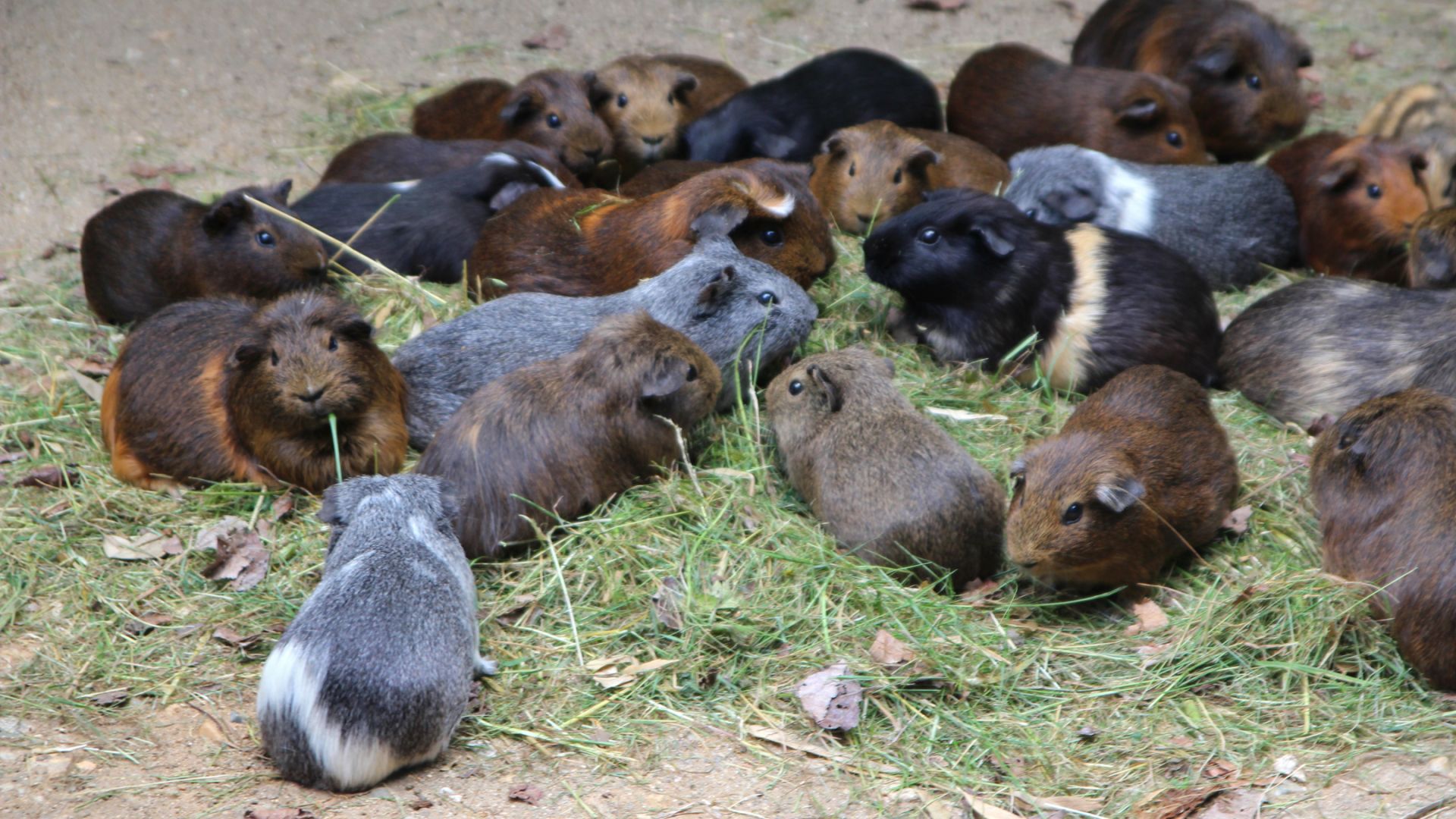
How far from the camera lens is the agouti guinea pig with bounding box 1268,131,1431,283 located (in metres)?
6.08

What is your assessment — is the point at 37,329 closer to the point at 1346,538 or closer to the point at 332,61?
the point at 332,61

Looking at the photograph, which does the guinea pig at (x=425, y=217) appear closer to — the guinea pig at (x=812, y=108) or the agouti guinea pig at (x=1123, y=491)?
the guinea pig at (x=812, y=108)

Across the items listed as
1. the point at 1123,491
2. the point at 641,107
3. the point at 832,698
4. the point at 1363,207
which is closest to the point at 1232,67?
the point at 1363,207

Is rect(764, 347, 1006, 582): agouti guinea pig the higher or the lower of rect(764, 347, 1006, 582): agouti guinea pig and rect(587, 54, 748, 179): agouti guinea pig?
the lower

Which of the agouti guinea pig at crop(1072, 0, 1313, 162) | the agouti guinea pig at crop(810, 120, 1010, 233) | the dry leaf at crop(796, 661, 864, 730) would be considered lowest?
the dry leaf at crop(796, 661, 864, 730)

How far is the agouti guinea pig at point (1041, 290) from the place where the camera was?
17.3ft

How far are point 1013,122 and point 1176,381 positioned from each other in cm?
308

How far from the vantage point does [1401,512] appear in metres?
3.91

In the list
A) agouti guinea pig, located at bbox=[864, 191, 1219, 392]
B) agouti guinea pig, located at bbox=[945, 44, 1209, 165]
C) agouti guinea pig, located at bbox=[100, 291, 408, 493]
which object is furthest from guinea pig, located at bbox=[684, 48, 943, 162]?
agouti guinea pig, located at bbox=[100, 291, 408, 493]

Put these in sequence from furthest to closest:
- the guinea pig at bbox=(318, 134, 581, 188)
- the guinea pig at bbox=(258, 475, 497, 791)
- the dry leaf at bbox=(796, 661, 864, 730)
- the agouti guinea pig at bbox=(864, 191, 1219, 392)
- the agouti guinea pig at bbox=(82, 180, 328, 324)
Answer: the guinea pig at bbox=(318, 134, 581, 188), the agouti guinea pig at bbox=(82, 180, 328, 324), the agouti guinea pig at bbox=(864, 191, 1219, 392), the dry leaf at bbox=(796, 661, 864, 730), the guinea pig at bbox=(258, 475, 497, 791)

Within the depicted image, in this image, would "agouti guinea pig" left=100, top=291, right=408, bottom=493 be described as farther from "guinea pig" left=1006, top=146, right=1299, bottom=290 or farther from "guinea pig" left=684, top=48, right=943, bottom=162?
"guinea pig" left=1006, top=146, right=1299, bottom=290

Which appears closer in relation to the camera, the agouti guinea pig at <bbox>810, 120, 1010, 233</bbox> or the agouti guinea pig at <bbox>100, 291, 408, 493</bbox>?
the agouti guinea pig at <bbox>100, 291, 408, 493</bbox>

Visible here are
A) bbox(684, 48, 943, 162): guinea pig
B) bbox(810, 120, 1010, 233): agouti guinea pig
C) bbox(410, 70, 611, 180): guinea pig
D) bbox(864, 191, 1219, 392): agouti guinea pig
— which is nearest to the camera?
bbox(864, 191, 1219, 392): agouti guinea pig

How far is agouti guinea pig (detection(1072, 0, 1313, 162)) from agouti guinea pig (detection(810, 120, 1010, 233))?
1.69m
